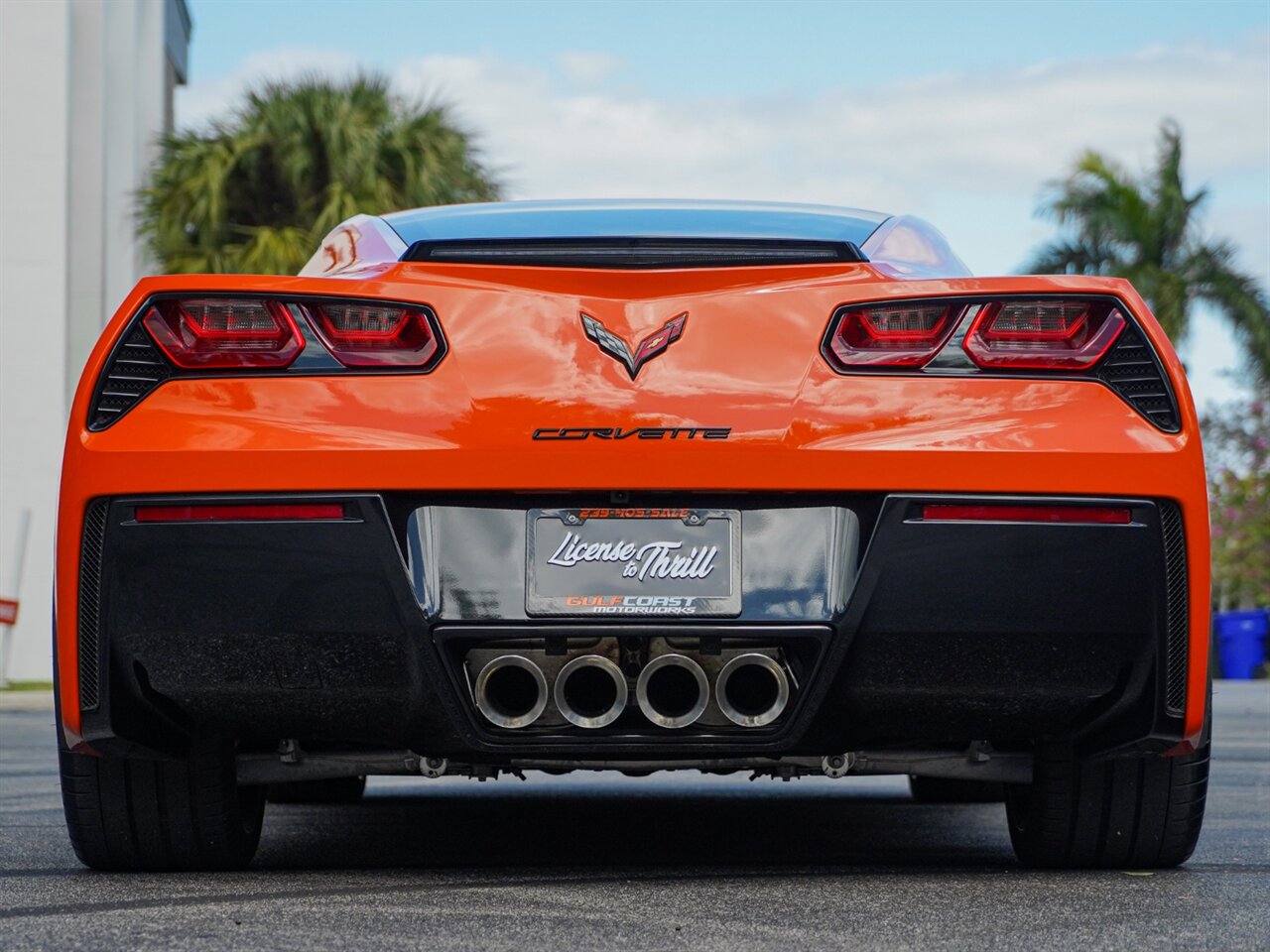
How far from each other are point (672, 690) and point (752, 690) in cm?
14

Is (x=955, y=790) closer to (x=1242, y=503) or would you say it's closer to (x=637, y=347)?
(x=637, y=347)

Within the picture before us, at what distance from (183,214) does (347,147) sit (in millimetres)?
1669

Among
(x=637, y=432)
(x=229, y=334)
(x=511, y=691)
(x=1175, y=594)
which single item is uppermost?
(x=229, y=334)

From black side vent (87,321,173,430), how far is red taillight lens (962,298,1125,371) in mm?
1455

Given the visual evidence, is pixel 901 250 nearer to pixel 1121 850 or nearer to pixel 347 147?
pixel 1121 850

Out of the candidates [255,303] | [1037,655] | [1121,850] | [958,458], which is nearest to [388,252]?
[255,303]

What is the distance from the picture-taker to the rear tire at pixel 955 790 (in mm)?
5730

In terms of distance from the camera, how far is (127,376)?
3.49 metres

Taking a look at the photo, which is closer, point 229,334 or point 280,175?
point 229,334

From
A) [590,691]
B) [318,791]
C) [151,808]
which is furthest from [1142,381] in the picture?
[318,791]

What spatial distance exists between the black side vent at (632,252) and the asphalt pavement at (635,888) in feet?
3.83

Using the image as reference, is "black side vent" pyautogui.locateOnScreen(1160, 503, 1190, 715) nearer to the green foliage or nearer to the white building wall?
the white building wall

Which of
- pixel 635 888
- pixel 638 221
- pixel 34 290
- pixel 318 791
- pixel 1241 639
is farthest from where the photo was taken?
pixel 1241 639

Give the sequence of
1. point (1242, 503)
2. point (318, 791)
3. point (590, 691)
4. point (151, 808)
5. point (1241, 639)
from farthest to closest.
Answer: point (1242, 503)
point (1241, 639)
point (318, 791)
point (151, 808)
point (590, 691)
